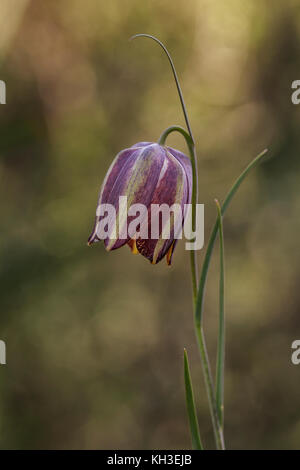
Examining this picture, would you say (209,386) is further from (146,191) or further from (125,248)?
(125,248)

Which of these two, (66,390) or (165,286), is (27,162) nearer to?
(165,286)

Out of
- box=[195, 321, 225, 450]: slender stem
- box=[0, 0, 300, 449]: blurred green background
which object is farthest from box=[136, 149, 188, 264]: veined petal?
box=[0, 0, 300, 449]: blurred green background

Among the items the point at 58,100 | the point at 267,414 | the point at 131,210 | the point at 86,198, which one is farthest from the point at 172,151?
the point at 267,414

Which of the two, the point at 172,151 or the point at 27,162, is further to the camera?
the point at 27,162

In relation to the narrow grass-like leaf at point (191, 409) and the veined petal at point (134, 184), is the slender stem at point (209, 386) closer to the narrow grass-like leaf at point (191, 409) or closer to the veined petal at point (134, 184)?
the narrow grass-like leaf at point (191, 409)

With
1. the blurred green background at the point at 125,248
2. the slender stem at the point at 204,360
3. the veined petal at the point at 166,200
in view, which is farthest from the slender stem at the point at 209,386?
the blurred green background at the point at 125,248

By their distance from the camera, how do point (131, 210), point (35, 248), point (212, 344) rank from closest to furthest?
1. point (131, 210)
2. point (35, 248)
3. point (212, 344)

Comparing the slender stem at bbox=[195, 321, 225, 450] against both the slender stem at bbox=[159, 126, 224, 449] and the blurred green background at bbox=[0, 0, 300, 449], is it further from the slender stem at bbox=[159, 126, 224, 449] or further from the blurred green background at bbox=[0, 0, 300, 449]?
the blurred green background at bbox=[0, 0, 300, 449]
